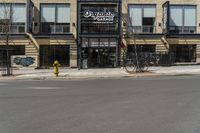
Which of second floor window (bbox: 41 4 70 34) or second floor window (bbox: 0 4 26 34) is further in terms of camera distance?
second floor window (bbox: 41 4 70 34)

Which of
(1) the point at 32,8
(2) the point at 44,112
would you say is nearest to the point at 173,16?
(1) the point at 32,8

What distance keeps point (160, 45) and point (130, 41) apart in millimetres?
3237

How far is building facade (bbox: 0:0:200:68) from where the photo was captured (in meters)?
45.4

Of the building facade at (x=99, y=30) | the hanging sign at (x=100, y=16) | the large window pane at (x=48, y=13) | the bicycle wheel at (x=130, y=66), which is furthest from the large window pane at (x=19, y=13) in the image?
the bicycle wheel at (x=130, y=66)

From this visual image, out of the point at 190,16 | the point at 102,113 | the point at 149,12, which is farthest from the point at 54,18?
the point at 102,113

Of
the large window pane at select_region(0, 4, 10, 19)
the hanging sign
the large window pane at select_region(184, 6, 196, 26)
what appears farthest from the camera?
the large window pane at select_region(184, 6, 196, 26)

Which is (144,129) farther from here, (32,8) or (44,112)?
(32,8)

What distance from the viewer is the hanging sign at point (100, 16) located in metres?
45.2

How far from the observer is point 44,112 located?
11789 mm

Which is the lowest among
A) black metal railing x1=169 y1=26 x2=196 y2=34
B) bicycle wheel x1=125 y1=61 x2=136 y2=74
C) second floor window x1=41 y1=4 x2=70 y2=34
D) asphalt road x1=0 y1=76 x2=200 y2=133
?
asphalt road x1=0 y1=76 x2=200 y2=133

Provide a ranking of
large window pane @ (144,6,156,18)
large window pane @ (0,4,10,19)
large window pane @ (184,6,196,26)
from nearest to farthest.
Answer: large window pane @ (0,4,10,19) < large window pane @ (144,6,156,18) < large window pane @ (184,6,196,26)

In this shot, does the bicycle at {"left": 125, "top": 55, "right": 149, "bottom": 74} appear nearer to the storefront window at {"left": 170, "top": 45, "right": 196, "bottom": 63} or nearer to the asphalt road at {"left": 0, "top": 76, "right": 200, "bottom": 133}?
the storefront window at {"left": 170, "top": 45, "right": 196, "bottom": 63}

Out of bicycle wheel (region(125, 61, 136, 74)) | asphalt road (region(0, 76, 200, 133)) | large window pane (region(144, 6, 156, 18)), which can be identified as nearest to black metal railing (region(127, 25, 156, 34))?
large window pane (region(144, 6, 156, 18))

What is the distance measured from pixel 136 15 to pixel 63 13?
7.87 metres
